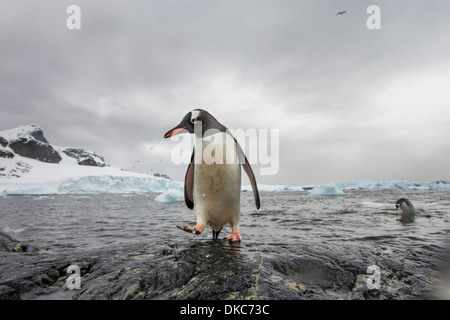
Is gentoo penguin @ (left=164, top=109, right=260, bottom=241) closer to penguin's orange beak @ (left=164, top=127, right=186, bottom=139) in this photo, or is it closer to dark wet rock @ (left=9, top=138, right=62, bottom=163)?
penguin's orange beak @ (left=164, top=127, right=186, bottom=139)

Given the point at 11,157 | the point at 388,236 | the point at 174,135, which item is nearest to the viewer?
the point at 174,135

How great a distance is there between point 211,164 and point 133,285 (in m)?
1.73

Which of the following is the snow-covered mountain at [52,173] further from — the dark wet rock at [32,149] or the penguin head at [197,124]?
the penguin head at [197,124]

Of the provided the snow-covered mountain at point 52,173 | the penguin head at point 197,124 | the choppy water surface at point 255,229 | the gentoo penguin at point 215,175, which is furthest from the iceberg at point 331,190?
the snow-covered mountain at point 52,173

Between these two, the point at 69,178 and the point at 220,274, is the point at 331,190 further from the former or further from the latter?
the point at 69,178

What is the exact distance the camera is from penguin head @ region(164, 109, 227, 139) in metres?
3.39

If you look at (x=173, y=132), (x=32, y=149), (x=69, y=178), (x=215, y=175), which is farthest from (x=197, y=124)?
(x=32, y=149)

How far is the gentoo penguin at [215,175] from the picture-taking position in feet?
10.3

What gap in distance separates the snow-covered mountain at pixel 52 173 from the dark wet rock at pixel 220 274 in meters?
46.9

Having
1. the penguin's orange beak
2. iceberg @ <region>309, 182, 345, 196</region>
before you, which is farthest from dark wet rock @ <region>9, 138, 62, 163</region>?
the penguin's orange beak

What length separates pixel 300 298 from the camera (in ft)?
5.47
